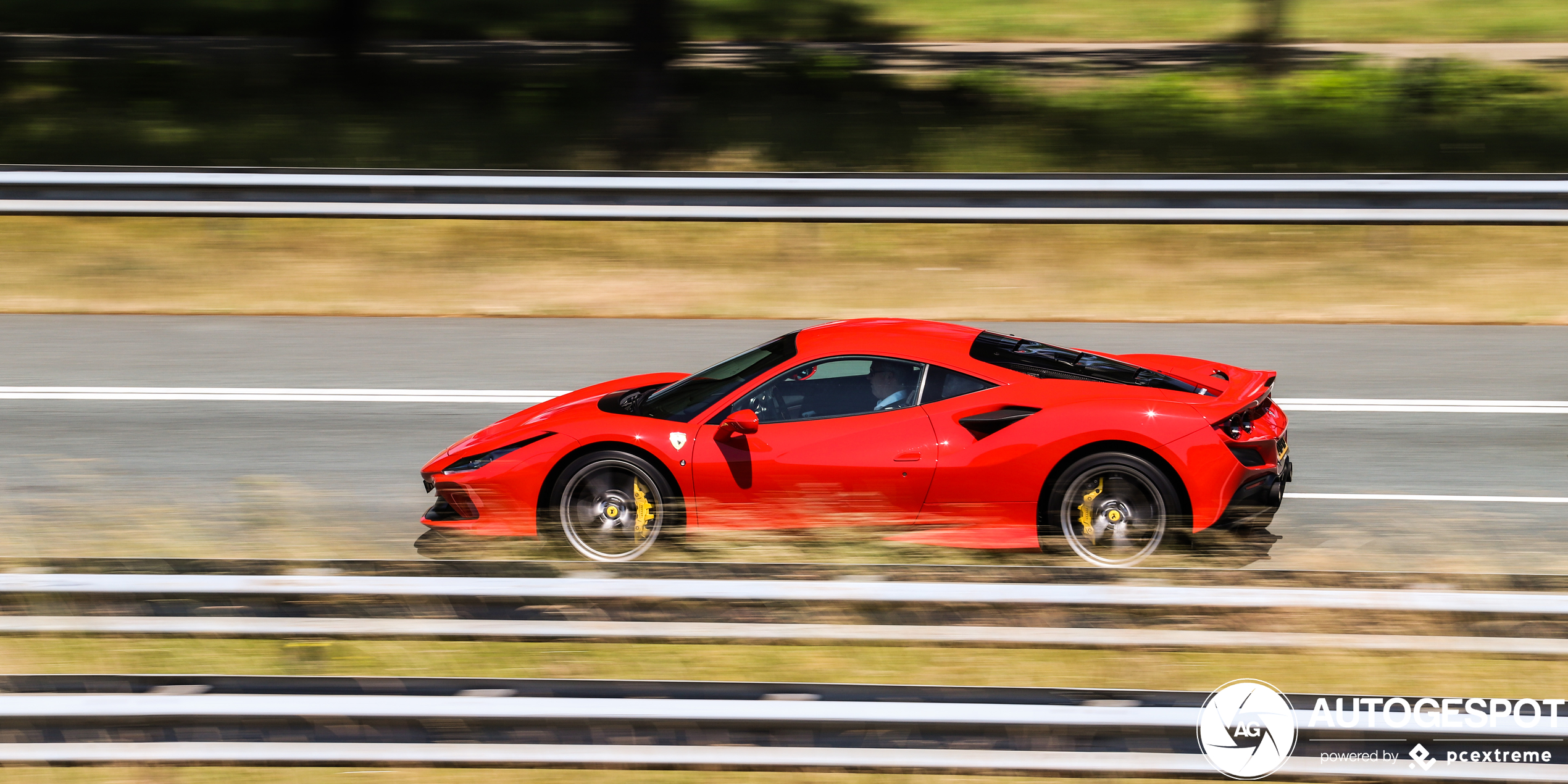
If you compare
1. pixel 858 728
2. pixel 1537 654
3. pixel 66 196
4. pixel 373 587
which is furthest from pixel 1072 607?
pixel 66 196

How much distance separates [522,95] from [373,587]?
12314 mm

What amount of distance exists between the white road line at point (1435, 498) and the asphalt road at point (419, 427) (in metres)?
0.06

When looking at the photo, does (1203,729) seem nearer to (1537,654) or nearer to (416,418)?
(1537,654)

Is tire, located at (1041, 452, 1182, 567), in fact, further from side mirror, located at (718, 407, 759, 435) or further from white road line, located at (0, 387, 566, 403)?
white road line, located at (0, 387, 566, 403)

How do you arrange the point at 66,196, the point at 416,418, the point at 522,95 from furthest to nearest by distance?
the point at 522,95 < the point at 66,196 < the point at 416,418

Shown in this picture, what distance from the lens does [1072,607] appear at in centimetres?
448

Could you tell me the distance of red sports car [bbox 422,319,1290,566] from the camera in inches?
243

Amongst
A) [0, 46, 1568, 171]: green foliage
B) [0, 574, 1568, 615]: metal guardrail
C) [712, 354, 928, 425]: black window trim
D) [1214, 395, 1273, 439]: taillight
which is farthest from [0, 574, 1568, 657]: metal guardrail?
[0, 46, 1568, 171]: green foliage

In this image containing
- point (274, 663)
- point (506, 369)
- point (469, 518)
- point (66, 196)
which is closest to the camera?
point (274, 663)

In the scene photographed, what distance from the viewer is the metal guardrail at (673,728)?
4074 mm

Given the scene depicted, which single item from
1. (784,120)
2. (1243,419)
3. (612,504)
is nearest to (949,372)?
(1243,419)

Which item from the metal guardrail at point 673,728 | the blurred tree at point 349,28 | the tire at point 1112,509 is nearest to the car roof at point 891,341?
the tire at point 1112,509

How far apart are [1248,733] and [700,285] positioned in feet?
25.6

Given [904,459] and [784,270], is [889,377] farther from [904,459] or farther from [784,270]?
[784,270]
